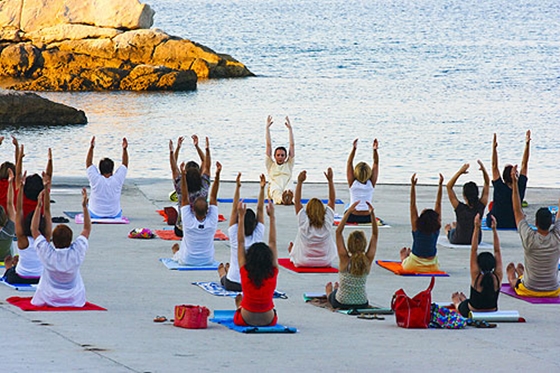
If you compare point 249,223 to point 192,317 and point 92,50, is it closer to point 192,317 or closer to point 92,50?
point 192,317

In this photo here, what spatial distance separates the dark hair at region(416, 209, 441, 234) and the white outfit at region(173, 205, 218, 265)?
2.40m

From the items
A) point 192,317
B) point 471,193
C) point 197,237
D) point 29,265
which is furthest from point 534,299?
point 29,265

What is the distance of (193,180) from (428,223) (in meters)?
3.09

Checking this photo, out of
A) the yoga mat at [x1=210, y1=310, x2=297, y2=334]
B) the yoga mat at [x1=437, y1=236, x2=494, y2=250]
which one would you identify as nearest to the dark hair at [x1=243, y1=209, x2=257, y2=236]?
the yoga mat at [x1=210, y1=310, x2=297, y2=334]

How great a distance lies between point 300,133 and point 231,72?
26.7 meters

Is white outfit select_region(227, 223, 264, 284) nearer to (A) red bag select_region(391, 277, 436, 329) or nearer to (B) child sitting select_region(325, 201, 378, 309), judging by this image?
(B) child sitting select_region(325, 201, 378, 309)

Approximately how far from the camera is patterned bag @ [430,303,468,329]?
11406mm

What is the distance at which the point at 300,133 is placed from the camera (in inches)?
1881

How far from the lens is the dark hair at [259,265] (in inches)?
425

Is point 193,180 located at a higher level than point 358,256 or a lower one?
higher

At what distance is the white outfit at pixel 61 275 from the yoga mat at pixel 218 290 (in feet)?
5.48

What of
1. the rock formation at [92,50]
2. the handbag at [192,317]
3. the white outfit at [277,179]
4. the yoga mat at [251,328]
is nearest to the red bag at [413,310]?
the yoga mat at [251,328]

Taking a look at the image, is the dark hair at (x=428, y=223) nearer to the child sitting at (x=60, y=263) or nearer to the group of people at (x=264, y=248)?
the group of people at (x=264, y=248)

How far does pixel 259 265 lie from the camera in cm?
1080
